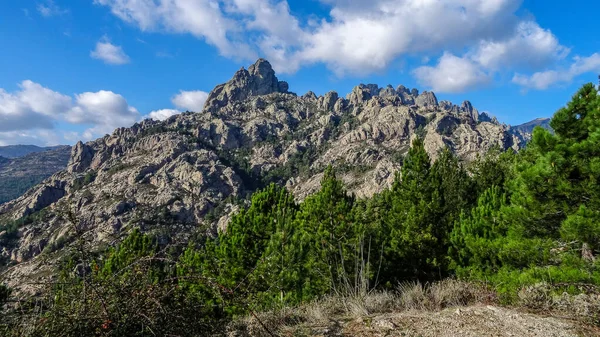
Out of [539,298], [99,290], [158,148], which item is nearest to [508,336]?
[539,298]

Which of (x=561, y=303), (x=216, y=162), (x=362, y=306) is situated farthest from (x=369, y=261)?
(x=216, y=162)

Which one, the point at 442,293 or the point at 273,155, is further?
the point at 273,155

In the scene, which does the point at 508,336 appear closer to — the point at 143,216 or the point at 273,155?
the point at 143,216

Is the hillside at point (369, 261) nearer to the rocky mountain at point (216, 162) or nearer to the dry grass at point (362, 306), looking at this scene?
the dry grass at point (362, 306)

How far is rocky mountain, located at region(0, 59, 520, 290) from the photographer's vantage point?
110 metres

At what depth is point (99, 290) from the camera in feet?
10.4

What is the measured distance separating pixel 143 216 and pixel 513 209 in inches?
4461

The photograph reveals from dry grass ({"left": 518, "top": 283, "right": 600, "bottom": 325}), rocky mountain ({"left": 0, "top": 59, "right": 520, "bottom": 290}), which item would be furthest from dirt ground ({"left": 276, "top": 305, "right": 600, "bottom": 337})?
rocky mountain ({"left": 0, "top": 59, "right": 520, "bottom": 290})

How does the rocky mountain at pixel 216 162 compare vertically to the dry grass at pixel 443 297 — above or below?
above

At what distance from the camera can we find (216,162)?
143750 millimetres

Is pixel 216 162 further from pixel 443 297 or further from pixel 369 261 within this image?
pixel 443 297

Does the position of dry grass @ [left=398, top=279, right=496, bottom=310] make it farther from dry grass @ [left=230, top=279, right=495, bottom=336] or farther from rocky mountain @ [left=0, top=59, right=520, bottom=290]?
rocky mountain @ [left=0, top=59, right=520, bottom=290]

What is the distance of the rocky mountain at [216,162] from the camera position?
362 feet

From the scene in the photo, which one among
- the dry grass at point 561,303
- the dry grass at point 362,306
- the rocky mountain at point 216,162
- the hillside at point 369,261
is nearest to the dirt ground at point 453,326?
the hillside at point 369,261
